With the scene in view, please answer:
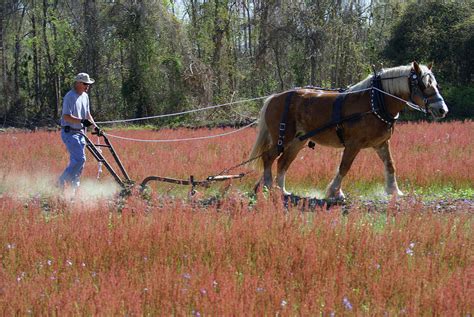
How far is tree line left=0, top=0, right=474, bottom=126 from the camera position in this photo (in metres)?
28.9

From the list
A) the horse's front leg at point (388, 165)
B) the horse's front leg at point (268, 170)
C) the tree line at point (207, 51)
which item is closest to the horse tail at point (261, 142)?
the horse's front leg at point (268, 170)

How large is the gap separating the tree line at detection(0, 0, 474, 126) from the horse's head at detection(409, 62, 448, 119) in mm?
19161

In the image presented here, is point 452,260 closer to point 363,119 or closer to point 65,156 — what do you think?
point 363,119

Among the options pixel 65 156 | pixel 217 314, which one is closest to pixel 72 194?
pixel 217 314

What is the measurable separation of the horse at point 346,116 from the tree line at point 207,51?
59.0 feet

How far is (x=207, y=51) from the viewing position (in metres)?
35.8

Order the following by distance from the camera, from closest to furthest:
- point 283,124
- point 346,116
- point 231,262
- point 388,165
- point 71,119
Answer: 1. point 231,262
2. point 71,119
3. point 346,116
4. point 388,165
5. point 283,124

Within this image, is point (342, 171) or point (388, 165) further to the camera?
point (388, 165)

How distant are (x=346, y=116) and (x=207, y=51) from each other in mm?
28821

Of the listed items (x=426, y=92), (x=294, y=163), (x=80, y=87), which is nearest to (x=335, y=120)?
(x=426, y=92)

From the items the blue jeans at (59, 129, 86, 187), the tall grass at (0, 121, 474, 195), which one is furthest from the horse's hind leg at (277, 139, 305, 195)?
the blue jeans at (59, 129, 86, 187)

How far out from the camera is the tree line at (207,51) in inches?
1137

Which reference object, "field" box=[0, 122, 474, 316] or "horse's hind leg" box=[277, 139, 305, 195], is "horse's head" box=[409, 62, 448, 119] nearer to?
"field" box=[0, 122, 474, 316]

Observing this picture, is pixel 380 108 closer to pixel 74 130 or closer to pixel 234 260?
pixel 234 260
